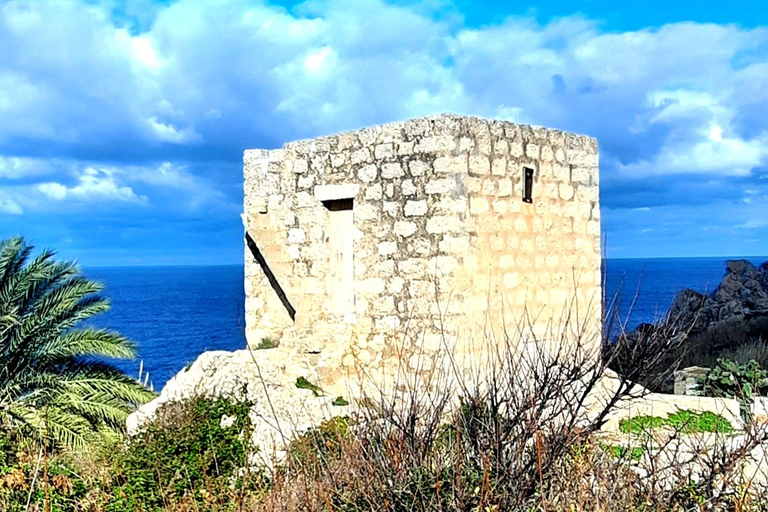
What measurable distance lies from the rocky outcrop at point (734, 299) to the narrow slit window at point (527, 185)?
987 cm

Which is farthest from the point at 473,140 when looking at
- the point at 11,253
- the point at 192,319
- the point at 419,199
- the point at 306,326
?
the point at 192,319

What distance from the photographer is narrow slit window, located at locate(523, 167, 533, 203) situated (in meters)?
7.88

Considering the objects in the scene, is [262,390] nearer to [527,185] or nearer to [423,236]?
[423,236]

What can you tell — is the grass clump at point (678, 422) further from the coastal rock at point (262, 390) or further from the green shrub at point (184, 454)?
the green shrub at point (184, 454)

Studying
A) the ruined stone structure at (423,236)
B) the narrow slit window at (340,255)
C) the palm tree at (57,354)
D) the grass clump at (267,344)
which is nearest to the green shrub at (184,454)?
the ruined stone structure at (423,236)

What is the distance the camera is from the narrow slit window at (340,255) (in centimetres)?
817

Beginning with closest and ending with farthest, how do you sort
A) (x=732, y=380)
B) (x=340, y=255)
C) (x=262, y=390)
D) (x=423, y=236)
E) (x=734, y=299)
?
(x=423, y=236), (x=732, y=380), (x=262, y=390), (x=340, y=255), (x=734, y=299)

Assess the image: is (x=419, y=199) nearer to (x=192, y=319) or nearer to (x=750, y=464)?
(x=750, y=464)

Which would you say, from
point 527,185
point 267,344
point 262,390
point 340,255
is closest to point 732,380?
point 527,185

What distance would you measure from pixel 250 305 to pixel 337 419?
9.84 ft

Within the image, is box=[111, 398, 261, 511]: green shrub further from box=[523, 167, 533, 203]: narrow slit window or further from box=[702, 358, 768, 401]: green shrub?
box=[702, 358, 768, 401]: green shrub

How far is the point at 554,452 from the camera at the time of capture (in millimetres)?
4285

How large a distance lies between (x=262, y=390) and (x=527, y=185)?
11.2 ft

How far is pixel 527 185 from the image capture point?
7969 millimetres
